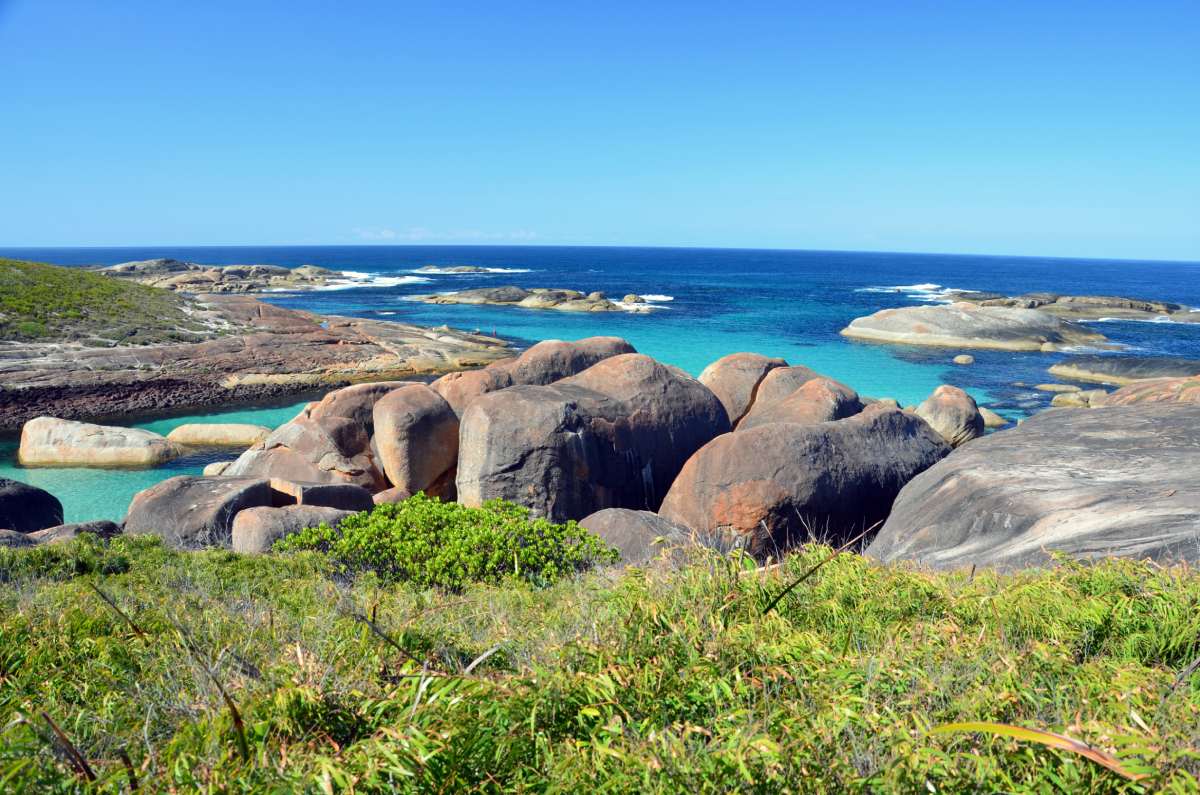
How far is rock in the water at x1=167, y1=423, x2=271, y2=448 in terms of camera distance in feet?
92.1

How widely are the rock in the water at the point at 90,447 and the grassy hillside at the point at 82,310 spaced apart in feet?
56.3

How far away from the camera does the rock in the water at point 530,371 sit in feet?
63.6

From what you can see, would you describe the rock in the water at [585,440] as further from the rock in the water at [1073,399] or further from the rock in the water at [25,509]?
the rock in the water at [1073,399]

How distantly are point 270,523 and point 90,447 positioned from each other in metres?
15.9

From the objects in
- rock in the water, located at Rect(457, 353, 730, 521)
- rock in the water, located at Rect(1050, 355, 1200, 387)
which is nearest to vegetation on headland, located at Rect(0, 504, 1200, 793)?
rock in the water, located at Rect(457, 353, 730, 521)

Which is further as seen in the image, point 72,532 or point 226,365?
point 226,365

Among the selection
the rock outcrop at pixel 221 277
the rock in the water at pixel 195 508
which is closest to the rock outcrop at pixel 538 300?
the rock outcrop at pixel 221 277

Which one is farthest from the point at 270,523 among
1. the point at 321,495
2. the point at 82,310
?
the point at 82,310

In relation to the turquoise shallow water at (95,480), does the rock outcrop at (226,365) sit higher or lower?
higher

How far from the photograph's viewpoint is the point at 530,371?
20.0m

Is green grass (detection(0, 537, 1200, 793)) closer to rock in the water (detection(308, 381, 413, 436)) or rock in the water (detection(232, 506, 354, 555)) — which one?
rock in the water (detection(232, 506, 354, 555))

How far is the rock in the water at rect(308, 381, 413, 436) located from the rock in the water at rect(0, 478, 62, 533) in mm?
6047

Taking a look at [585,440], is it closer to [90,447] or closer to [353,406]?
[353,406]

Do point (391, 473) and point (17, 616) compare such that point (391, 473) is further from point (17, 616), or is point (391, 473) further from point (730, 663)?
point (730, 663)
